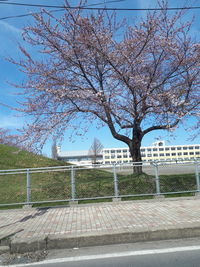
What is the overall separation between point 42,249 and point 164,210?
3.89 metres

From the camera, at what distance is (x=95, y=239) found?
471 centimetres

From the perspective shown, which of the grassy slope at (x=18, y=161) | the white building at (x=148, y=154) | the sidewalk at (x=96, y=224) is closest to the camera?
the sidewalk at (x=96, y=224)

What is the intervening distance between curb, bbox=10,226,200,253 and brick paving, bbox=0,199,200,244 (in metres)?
0.11

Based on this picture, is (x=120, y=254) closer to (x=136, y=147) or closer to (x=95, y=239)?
(x=95, y=239)

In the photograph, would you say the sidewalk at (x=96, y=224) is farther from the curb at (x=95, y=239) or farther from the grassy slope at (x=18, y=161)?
the grassy slope at (x=18, y=161)

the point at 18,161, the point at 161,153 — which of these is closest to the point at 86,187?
the point at 18,161

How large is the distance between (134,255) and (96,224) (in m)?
1.65

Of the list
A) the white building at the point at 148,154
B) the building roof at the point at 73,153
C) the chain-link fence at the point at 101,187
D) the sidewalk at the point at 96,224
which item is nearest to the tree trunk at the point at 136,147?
the chain-link fence at the point at 101,187

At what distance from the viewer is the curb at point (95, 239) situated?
451 centimetres

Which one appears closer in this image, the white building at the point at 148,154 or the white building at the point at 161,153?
the white building at the point at 148,154

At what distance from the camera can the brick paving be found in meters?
5.13

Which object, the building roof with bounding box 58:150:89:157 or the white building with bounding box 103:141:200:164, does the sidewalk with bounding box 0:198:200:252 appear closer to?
the white building with bounding box 103:141:200:164

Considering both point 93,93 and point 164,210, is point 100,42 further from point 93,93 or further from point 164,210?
point 164,210

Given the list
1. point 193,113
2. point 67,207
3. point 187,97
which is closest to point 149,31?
point 187,97
